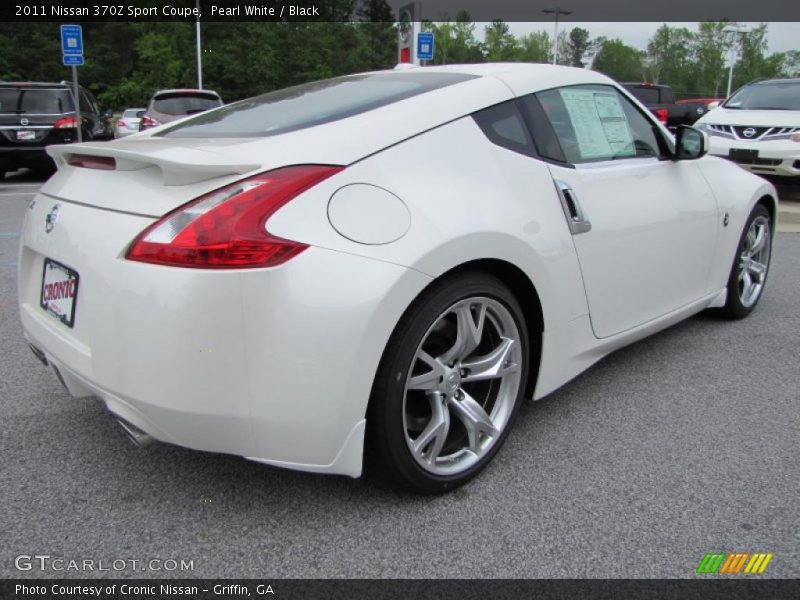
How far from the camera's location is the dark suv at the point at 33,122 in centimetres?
1112

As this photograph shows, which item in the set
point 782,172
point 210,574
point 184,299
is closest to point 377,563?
point 210,574

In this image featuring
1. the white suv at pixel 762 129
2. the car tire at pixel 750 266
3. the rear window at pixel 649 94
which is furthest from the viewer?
the rear window at pixel 649 94

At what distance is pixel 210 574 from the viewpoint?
1930 millimetres

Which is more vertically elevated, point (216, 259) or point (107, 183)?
point (107, 183)

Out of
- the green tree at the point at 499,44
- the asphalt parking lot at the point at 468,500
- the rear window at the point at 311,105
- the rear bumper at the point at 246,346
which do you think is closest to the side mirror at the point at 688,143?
the asphalt parking lot at the point at 468,500

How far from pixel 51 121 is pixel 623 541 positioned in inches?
464

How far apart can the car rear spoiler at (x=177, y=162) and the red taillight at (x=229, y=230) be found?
60 mm

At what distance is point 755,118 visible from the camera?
972 centimetres

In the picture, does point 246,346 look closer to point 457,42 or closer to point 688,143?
point 688,143

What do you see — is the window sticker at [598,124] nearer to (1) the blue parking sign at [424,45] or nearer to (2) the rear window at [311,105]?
(2) the rear window at [311,105]

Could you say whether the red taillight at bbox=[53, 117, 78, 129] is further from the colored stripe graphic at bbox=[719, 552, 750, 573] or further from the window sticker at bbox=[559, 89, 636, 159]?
the colored stripe graphic at bbox=[719, 552, 750, 573]

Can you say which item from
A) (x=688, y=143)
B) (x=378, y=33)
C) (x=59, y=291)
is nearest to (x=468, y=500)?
(x=59, y=291)

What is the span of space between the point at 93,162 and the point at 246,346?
987 mm

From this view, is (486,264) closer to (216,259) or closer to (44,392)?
(216,259)
